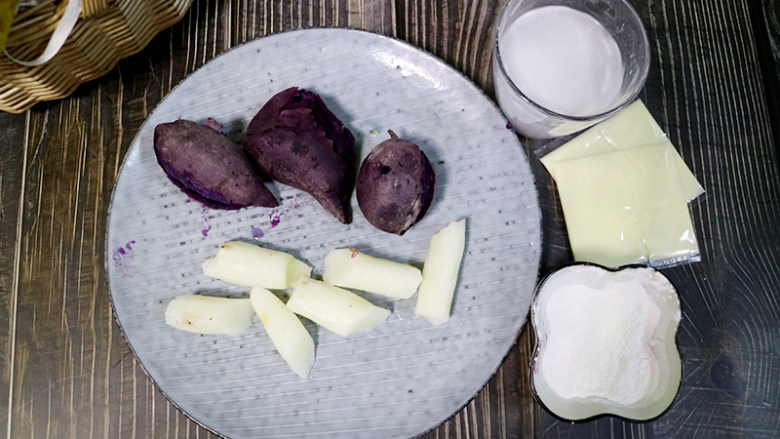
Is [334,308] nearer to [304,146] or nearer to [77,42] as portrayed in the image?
[304,146]

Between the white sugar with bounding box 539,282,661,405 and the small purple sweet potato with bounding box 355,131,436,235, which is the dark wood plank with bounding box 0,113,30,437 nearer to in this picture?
the small purple sweet potato with bounding box 355,131,436,235

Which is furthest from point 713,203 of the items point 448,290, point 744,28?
point 448,290

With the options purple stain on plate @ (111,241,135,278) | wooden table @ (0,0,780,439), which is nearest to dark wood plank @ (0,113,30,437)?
wooden table @ (0,0,780,439)

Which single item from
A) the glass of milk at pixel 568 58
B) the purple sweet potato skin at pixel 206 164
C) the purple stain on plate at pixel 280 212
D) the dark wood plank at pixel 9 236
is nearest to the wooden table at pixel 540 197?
the dark wood plank at pixel 9 236

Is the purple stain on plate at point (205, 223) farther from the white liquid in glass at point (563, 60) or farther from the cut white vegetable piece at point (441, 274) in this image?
the white liquid in glass at point (563, 60)

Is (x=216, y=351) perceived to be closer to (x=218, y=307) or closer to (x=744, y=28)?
(x=218, y=307)
